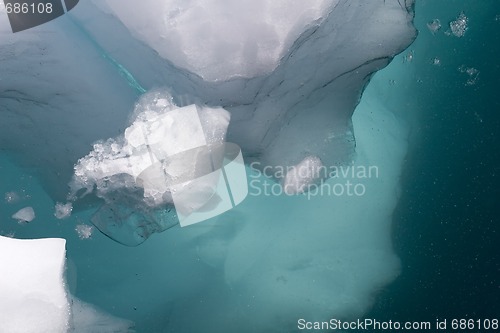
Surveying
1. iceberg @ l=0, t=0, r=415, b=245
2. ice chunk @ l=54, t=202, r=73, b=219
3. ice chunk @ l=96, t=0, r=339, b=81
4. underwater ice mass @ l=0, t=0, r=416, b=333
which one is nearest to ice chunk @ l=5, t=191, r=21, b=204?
underwater ice mass @ l=0, t=0, r=416, b=333

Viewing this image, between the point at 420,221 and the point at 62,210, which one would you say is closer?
the point at 62,210

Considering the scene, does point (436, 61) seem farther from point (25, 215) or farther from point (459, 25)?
point (25, 215)

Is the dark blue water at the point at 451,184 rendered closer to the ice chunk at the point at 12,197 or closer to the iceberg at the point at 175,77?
the iceberg at the point at 175,77

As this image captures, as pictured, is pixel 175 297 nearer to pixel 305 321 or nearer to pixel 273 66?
pixel 305 321

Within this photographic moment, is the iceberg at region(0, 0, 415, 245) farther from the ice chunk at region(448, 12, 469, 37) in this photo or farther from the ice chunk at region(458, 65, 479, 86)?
the ice chunk at region(458, 65, 479, 86)

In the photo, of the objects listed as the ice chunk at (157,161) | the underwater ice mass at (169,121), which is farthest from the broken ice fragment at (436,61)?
the ice chunk at (157,161)

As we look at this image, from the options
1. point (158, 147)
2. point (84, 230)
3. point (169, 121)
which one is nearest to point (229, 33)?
point (169, 121)
